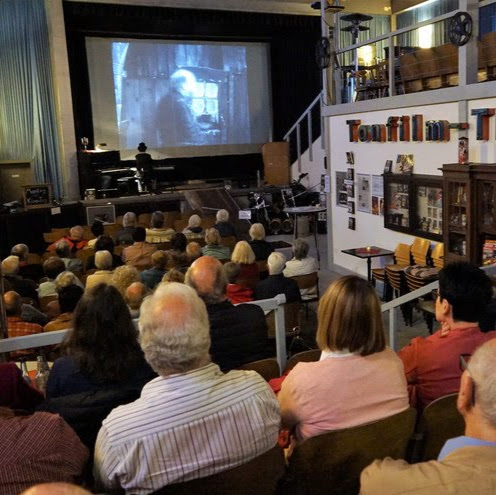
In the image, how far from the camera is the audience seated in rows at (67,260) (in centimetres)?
632

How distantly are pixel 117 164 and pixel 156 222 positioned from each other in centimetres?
545

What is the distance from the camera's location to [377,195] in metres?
8.24

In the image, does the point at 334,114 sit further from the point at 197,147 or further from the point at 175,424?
the point at 175,424

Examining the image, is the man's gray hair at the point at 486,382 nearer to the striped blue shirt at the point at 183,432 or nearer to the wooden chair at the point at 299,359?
the striped blue shirt at the point at 183,432

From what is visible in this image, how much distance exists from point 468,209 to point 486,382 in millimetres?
4772

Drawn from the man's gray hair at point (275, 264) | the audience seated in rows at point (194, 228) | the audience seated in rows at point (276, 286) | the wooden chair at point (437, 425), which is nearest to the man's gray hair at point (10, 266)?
the audience seated in rows at point (276, 286)

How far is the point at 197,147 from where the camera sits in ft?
49.8

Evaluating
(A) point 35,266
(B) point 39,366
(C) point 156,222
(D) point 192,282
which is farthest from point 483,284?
(C) point 156,222

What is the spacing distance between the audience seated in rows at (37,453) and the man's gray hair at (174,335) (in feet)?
1.19

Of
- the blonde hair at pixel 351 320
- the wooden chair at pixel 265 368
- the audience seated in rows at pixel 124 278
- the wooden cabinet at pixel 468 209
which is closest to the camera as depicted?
the blonde hair at pixel 351 320

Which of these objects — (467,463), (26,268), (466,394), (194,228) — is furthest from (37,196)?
(467,463)

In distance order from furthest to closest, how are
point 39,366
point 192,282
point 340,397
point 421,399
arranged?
point 192,282 → point 39,366 → point 421,399 → point 340,397

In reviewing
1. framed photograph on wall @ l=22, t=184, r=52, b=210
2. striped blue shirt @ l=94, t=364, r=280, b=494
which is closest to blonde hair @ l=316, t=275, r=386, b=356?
striped blue shirt @ l=94, t=364, r=280, b=494

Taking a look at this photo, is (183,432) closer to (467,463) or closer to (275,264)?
(467,463)
